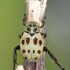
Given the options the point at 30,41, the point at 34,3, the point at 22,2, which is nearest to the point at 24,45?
the point at 30,41

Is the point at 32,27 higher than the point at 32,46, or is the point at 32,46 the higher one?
the point at 32,27

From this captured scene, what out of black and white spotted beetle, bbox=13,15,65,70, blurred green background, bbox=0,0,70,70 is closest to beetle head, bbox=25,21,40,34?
black and white spotted beetle, bbox=13,15,65,70

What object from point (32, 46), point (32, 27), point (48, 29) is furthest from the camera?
point (48, 29)

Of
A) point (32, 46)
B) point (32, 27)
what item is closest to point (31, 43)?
point (32, 46)

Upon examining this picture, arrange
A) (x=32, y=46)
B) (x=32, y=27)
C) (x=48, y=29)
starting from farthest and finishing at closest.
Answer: (x=48, y=29)
(x=32, y=27)
(x=32, y=46)

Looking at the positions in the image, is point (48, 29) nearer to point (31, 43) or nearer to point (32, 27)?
point (32, 27)

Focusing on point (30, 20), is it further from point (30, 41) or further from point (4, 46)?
point (4, 46)

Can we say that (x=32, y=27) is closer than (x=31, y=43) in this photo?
No

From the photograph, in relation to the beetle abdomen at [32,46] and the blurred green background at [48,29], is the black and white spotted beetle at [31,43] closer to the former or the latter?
the beetle abdomen at [32,46]
